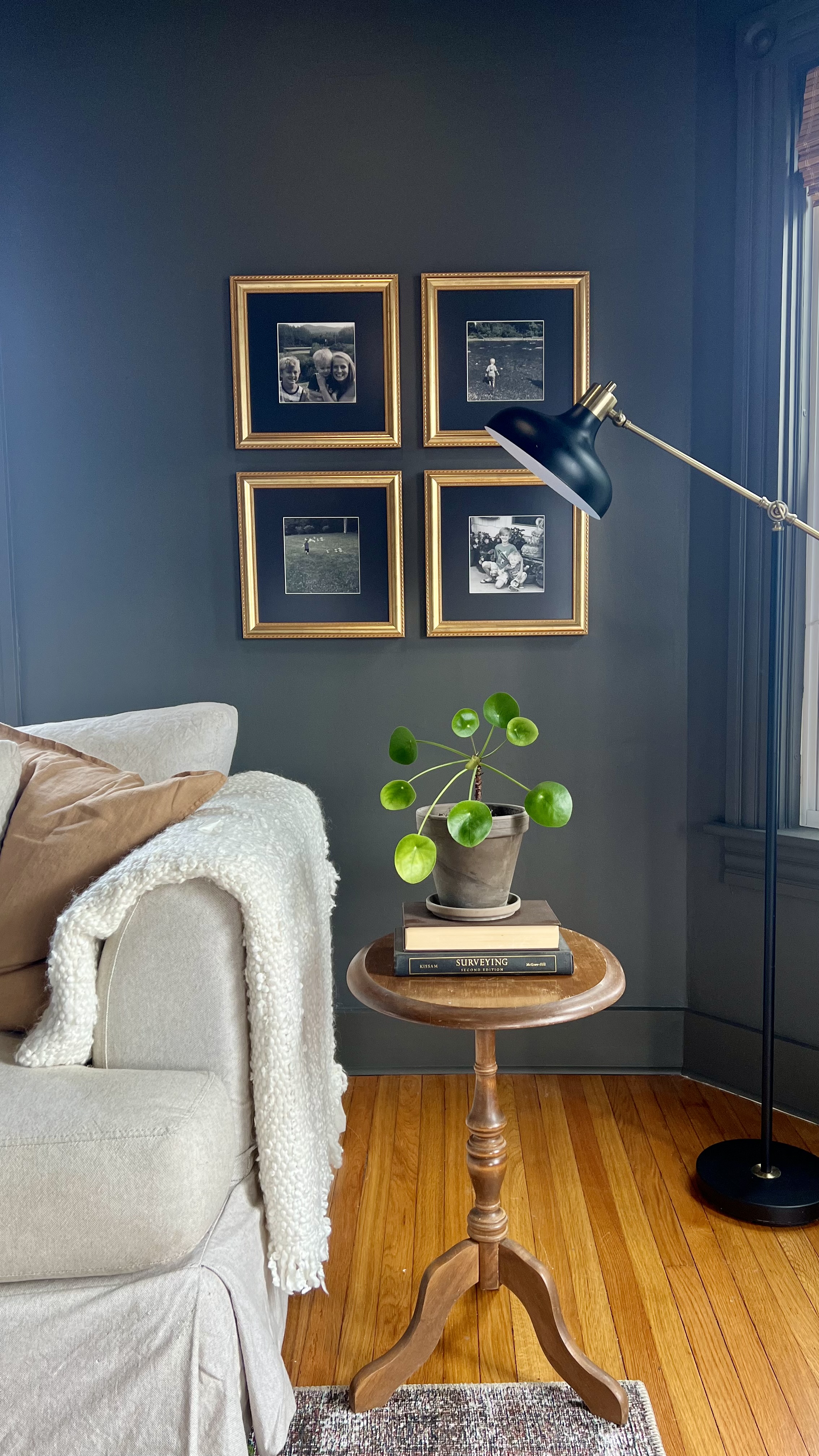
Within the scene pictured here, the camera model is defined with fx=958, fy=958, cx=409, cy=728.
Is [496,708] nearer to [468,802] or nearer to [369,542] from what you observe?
[468,802]

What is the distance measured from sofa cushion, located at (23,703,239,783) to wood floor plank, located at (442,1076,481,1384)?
0.93 meters

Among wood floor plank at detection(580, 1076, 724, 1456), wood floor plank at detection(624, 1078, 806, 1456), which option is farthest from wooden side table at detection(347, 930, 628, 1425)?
wood floor plank at detection(624, 1078, 806, 1456)

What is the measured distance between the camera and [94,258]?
7.36 ft

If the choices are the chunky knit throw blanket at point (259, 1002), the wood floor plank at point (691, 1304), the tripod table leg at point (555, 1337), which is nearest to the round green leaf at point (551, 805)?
the chunky knit throw blanket at point (259, 1002)

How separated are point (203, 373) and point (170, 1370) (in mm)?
1977

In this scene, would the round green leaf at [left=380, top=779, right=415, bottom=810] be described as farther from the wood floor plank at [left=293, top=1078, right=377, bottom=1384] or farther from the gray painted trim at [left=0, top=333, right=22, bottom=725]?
the gray painted trim at [left=0, top=333, right=22, bottom=725]

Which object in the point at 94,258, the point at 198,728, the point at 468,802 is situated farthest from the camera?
the point at 94,258

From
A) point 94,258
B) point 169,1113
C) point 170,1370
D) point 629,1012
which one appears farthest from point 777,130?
point 170,1370

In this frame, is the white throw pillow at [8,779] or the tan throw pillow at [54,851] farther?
the white throw pillow at [8,779]

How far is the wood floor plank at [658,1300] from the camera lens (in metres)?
1.30

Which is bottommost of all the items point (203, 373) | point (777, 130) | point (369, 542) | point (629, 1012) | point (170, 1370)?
point (629, 1012)

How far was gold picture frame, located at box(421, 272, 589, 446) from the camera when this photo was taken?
2203 millimetres

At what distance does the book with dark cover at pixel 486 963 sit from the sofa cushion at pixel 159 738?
0.63 meters

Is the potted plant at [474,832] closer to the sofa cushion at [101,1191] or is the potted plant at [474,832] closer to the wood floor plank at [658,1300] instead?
the sofa cushion at [101,1191]
